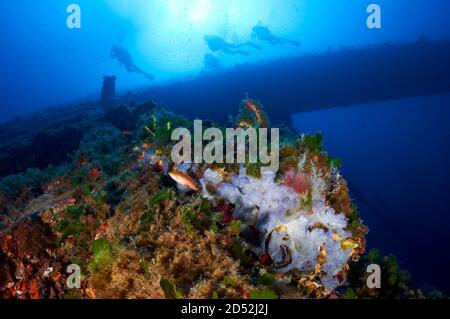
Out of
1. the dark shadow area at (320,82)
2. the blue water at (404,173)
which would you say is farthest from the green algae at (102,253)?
the dark shadow area at (320,82)

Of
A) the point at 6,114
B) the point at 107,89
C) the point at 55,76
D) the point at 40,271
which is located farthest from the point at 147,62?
the point at 40,271

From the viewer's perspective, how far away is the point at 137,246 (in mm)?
4332

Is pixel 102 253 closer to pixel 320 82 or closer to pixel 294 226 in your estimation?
pixel 294 226

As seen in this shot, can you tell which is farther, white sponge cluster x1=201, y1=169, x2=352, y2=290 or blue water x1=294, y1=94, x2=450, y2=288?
blue water x1=294, y1=94, x2=450, y2=288

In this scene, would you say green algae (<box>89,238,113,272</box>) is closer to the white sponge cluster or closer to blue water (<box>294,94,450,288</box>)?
the white sponge cluster

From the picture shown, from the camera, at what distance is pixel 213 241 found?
429 centimetres

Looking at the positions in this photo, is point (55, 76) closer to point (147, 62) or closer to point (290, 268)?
point (147, 62)

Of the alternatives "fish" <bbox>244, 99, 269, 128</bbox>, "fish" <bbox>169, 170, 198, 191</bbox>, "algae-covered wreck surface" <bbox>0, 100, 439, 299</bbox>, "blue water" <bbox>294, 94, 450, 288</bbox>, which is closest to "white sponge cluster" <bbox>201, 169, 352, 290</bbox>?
"algae-covered wreck surface" <bbox>0, 100, 439, 299</bbox>

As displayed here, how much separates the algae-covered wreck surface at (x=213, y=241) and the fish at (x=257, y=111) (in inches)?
60.1

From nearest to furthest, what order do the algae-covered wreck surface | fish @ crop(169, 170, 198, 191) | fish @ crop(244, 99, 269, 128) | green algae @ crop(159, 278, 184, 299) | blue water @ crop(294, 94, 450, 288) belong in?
green algae @ crop(159, 278, 184, 299), the algae-covered wreck surface, fish @ crop(169, 170, 198, 191), fish @ crop(244, 99, 269, 128), blue water @ crop(294, 94, 450, 288)

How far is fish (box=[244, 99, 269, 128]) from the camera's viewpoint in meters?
6.91

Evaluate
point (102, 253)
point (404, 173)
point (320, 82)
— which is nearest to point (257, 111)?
point (102, 253)

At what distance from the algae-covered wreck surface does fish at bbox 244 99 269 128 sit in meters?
1.53

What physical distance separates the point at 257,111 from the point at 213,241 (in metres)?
3.52
